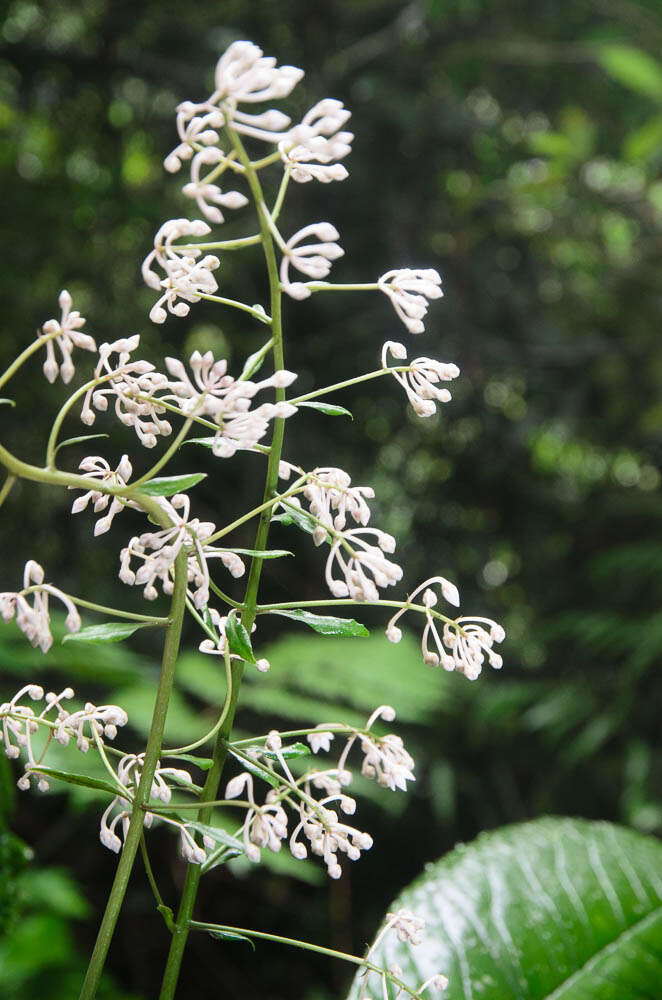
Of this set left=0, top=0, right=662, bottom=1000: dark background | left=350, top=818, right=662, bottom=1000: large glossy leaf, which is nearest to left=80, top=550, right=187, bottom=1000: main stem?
left=350, top=818, right=662, bottom=1000: large glossy leaf

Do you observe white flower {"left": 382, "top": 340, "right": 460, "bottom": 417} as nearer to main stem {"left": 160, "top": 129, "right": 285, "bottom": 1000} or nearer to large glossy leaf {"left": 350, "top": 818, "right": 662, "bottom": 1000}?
main stem {"left": 160, "top": 129, "right": 285, "bottom": 1000}

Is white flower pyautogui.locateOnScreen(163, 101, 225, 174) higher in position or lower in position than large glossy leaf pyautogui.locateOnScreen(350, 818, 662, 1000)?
higher

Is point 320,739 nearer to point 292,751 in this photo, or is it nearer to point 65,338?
point 292,751

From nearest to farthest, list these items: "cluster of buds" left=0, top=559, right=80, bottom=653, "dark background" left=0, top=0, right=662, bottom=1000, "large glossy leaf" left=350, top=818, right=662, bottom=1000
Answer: "cluster of buds" left=0, top=559, right=80, bottom=653, "large glossy leaf" left=350, top=818, right=662, bottom=1000, "dark background" left=0, top=0, right=662, bottom=1000

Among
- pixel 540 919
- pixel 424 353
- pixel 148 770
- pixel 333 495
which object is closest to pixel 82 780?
pixel 148 770

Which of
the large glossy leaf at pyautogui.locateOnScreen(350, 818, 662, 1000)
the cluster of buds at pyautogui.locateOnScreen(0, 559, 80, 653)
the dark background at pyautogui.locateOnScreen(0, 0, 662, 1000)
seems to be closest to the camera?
the cluster of buds at pyautogui.locateOnScreen(0, 559, 80, 653)

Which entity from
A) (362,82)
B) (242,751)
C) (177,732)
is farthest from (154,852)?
(362,82)

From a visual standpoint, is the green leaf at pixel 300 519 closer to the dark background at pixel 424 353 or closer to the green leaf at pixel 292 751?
the green leaf at pixel 292 751

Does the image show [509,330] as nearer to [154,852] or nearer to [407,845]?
[407,845]
